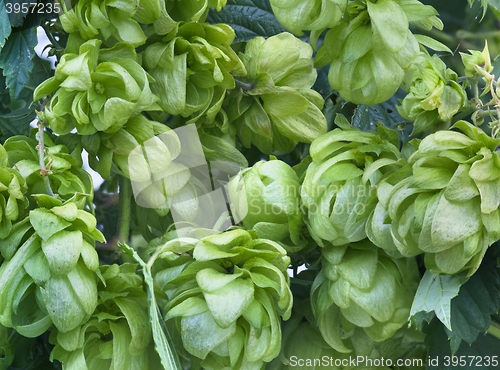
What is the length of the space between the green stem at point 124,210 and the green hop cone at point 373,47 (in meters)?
0.15

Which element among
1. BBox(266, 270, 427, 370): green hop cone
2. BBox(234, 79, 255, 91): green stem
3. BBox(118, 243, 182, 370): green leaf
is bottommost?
BBox(266, 270, 427, 370): green hop cone

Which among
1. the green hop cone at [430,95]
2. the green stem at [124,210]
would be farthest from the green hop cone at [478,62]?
the green stem at [124,210]

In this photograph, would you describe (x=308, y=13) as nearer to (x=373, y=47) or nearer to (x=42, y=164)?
(x=373, y=47)

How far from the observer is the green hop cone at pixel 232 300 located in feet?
1.02

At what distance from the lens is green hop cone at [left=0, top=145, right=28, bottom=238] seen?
313mm

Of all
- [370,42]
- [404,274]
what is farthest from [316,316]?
[370,42]

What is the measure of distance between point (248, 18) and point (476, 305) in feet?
0.90

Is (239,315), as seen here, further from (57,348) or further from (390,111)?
(390,111)

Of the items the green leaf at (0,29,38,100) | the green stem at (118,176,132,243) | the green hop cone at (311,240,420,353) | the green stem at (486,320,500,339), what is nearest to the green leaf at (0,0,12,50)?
the green leaf at (0,29,38,100)

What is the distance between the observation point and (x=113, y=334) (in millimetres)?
329

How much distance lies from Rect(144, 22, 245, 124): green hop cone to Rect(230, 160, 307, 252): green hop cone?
51mm

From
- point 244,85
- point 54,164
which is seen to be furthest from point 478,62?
point 54,164

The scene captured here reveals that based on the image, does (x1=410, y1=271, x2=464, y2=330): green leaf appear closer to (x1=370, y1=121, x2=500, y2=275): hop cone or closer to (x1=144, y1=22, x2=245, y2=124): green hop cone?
(x1=370, y1=121, x2=500, y2=275): hop cone

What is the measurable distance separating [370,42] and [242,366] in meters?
0.20
